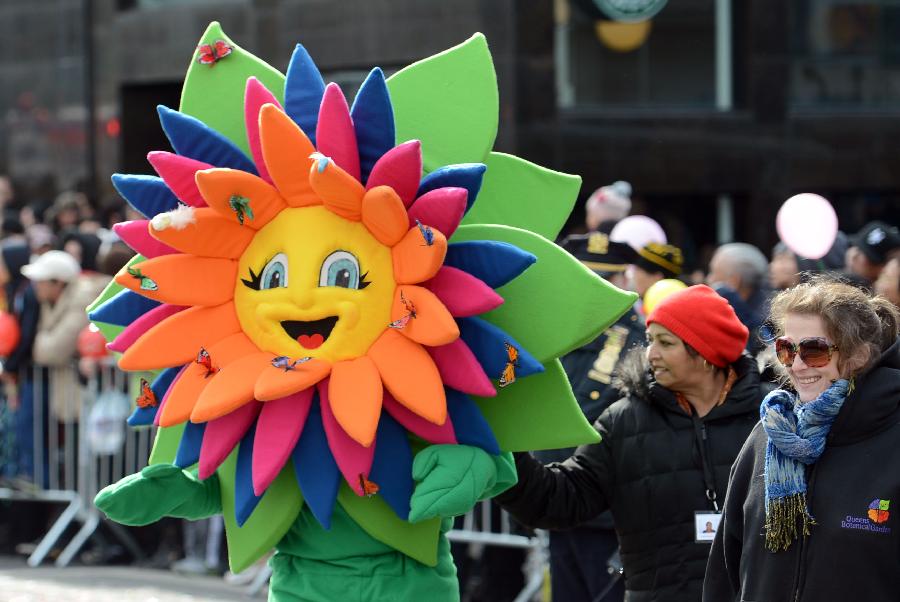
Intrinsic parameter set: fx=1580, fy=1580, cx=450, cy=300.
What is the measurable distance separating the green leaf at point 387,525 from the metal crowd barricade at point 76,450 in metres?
4.96

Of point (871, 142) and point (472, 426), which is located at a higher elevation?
point (871, 142)

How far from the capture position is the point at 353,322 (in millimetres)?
4621

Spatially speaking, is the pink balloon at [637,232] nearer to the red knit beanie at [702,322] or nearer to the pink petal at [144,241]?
the red knit beanie at [702,322]

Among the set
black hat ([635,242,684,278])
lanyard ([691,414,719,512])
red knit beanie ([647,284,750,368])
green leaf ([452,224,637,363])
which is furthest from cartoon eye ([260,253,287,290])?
black hat ([635,242,684,278])

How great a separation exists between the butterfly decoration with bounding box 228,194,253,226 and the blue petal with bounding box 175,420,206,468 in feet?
2.12

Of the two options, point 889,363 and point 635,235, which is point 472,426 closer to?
point 889,363

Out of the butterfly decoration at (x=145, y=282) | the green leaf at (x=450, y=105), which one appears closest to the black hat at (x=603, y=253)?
the green leaf at (x=450, y=105)

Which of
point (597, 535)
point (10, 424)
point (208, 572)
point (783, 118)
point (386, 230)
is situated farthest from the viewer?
point (783, 118)

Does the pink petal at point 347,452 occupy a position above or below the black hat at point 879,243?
below

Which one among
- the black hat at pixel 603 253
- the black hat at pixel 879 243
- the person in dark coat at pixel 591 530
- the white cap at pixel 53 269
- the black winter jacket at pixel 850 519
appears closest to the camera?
the black winter jacket at pixel 850 519

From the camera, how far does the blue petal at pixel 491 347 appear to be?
451cm

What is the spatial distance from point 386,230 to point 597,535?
2063 mm

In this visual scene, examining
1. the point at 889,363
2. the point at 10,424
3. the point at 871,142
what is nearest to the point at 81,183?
the point at 10,424

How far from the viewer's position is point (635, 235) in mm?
7527
